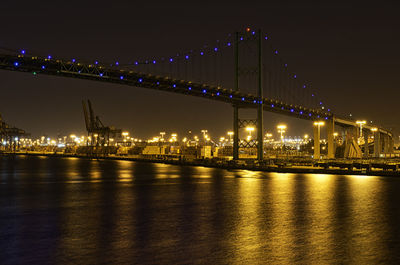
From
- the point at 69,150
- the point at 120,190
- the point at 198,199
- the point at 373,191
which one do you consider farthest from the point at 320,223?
the point at 69,150

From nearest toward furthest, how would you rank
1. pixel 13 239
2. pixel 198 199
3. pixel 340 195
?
pixel 13 239 → pixel 198 199 → pixel 340 195

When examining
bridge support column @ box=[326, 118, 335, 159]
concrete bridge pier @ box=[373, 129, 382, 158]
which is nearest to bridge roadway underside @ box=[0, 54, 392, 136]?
bridge support column @ box=[326, 118, 335, 159]

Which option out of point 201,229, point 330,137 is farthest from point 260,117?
point 201,229

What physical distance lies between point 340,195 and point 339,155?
66255 mm

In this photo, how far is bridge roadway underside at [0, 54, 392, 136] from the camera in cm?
4422

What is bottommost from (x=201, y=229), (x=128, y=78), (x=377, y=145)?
(x=201, y=229)

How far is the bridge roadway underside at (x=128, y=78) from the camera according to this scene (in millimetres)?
44219

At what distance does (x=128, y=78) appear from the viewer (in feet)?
Answer: 172

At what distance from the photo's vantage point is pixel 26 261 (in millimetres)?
6695

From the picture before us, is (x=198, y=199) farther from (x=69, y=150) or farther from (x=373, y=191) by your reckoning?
(x=69, y=150)

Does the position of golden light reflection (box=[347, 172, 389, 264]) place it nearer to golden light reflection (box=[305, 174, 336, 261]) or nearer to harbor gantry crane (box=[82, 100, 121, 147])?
golden light reflection (box=[305, 174, 336, 261])

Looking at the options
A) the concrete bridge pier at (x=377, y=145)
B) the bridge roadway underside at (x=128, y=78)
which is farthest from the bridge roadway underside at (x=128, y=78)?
the concrete bridge pier at (x=377, y=145)

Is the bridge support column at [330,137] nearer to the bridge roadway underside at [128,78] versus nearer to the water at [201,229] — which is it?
the bridge roadway underside at [128,78]

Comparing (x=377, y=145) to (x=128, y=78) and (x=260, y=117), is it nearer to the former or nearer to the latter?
(x=260, y=117)
